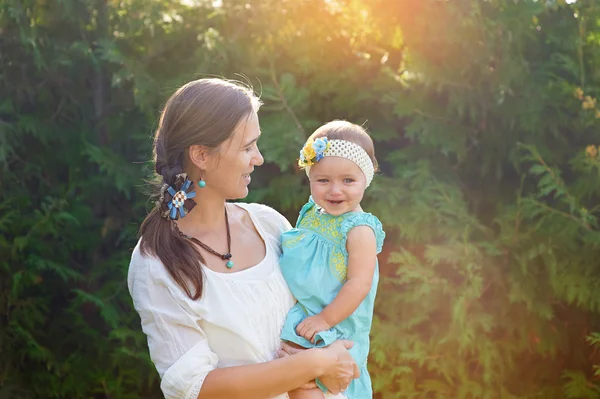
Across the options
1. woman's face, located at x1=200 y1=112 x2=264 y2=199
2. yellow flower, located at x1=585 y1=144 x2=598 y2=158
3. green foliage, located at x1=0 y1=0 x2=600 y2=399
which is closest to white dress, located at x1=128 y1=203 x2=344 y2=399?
woman's face, located at x1=200 y1=112 x2=264 y2=199

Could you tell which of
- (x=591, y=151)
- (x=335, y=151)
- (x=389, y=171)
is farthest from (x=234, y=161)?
(x=591, y=151)

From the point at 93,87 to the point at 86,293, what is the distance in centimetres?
150

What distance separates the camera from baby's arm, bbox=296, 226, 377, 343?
259 centimetres

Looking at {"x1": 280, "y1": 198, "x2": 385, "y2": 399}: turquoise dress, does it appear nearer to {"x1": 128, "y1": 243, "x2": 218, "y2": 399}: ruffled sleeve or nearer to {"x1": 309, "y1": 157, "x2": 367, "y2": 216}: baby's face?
{"x1": 309, "y1": 157, "x2": 367, "y2": 216}: baby's face

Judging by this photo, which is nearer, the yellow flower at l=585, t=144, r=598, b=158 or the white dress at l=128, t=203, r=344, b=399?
the white dress at l=128, t=203, r=344, b=399

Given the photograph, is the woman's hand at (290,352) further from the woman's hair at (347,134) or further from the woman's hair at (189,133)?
the woman's hair at (347,134)

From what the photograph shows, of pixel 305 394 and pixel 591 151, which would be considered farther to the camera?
pixel 591 151

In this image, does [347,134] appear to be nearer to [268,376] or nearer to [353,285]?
[353,285]

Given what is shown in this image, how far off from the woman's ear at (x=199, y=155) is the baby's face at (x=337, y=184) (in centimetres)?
40

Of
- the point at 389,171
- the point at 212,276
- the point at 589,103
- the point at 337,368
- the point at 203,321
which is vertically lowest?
the point at 389,171

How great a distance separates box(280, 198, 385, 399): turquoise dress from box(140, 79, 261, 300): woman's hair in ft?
1.17

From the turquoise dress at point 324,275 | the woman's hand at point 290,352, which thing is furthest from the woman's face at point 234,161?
the woman's hand at point 290,352

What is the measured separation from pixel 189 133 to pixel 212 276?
47cm

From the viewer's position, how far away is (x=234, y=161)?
8.41ft
